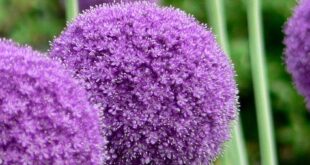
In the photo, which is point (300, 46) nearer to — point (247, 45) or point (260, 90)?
point (260, 90)

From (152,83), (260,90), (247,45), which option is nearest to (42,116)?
(152,83)

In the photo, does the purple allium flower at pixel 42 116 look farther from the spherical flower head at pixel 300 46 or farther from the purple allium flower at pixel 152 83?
the spherical flower head at pixel 300 46

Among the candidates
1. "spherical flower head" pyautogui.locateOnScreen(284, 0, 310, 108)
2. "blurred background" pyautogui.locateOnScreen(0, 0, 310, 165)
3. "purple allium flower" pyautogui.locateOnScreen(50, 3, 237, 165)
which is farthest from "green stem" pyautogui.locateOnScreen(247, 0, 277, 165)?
"blurred background" pyautogui.locateOnScreen(0, 0, 310, 165)

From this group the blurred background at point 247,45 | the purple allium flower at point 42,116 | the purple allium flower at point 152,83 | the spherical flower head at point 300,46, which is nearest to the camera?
the purple allium flower at point 42,116

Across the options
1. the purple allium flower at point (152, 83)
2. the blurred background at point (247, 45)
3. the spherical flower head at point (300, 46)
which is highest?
the blurred background at point (247, 45)

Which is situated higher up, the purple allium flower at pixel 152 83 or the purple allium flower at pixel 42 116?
the purple allium flower at pixel 152 83

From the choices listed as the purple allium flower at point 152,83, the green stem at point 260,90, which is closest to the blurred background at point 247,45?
the green stem at point 260,90

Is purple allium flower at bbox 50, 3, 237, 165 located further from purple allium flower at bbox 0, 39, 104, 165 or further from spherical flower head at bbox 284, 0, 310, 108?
spherical flower head at bbox 284, 0, 310, 108
